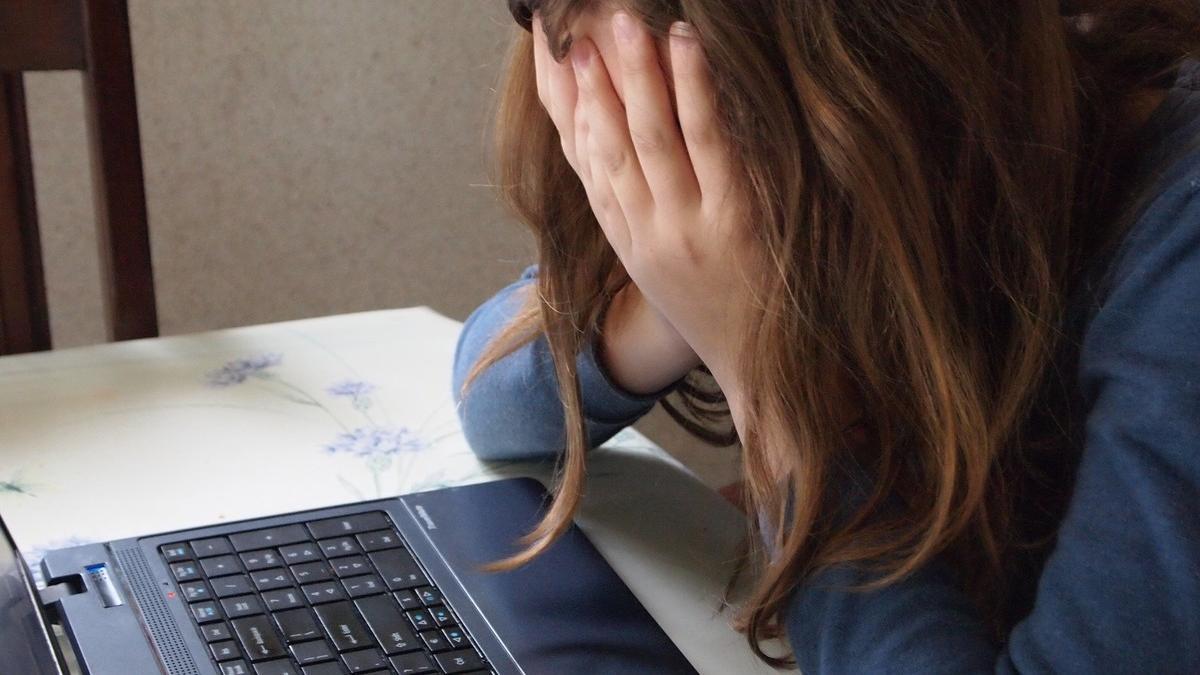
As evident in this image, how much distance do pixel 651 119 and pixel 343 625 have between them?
289 millimetres

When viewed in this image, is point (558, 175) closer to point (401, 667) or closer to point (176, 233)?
point (401, 667)

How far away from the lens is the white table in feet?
2.42

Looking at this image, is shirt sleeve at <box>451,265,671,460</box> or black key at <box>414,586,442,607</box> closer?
black key at <box>414,586,442,607</box>

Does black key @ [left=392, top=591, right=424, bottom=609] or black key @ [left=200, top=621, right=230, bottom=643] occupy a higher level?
black key @ [left=200, top=621, right=230, bottom=643]

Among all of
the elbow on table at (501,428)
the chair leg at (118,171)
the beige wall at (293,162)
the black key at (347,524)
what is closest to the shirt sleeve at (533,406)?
the elbow on table at (501,428)

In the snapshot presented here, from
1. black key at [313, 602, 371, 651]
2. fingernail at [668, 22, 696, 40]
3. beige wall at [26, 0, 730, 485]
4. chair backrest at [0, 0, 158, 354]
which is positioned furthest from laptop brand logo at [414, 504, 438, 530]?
beige wall at [26, 0, 730, 485]

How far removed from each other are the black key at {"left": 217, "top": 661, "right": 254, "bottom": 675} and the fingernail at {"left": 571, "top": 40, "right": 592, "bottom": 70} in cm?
33

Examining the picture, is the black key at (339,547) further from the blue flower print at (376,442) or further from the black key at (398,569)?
the blue flower print at (376,442)

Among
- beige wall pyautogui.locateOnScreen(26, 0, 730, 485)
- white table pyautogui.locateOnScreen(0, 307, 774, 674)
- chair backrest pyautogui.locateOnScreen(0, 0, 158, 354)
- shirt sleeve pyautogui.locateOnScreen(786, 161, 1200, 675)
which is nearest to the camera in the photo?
shirt sleeve pyautogui.locateOnScreen(786, 161, 1200, 675)

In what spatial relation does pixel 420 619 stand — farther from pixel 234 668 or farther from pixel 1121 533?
pixel 1121 533

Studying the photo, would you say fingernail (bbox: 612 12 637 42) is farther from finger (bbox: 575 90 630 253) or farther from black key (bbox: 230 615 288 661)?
black key (bbox: 230 615 288 661)

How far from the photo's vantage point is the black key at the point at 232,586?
65 cm

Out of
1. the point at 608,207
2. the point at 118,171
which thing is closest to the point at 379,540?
the point at 608,207

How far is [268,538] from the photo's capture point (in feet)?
2.31
